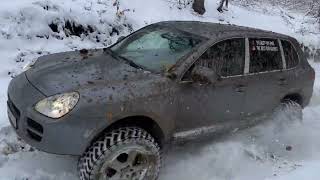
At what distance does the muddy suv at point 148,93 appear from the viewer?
434 centimetres

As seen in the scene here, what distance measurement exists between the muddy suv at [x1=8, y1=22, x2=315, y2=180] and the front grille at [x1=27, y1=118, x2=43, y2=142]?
0.01m

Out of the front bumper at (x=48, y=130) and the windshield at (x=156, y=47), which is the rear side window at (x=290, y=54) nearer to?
the windshield at (x=156, y=47)

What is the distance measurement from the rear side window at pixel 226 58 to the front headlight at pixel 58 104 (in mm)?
1524

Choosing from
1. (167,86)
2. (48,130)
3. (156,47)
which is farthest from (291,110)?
(48,130)

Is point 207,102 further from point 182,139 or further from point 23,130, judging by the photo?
point 23,130

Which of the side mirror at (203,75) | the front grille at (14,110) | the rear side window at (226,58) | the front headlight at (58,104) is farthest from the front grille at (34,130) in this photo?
the rear side window at (226,58)

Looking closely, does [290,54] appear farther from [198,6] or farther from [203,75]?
[198,6]

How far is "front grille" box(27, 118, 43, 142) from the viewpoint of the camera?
14.1ft

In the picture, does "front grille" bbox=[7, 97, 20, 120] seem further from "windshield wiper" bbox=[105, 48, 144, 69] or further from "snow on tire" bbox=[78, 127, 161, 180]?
"windshield wiper" bbox=[105, 48, 144, 69]

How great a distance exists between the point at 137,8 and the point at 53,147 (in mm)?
7613

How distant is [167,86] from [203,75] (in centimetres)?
41

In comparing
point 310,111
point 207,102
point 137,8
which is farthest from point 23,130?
point 137,8

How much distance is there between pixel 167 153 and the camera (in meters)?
5.76

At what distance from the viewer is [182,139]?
17.1 ft
